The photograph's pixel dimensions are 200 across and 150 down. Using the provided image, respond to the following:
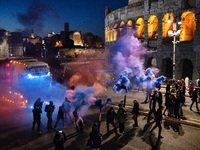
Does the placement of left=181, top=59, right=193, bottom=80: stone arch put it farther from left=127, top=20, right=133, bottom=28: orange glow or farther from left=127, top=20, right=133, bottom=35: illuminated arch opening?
left=127, top=20, right=133, bottom=28: orange glow

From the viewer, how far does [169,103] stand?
10.5 metres

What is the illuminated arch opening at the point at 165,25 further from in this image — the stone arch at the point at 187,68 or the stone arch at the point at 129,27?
the stone arch at the point at 129,27

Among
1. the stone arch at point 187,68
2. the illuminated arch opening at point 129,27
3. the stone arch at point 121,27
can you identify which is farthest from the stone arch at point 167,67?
the stone arch at point 121,27

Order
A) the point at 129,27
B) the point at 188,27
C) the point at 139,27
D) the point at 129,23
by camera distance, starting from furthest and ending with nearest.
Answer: the point at 129,23 < the point at 129,27 < the point at 139,27 < the point at 188,27

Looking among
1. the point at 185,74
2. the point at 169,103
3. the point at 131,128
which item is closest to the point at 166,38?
the point at 185,74

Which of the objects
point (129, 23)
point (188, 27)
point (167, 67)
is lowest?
point (167, 67)

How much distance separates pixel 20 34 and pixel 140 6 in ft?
130

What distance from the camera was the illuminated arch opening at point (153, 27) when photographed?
25406 millimetres

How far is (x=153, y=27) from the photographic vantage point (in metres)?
26.1

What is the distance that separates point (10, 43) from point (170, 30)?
4540 cm

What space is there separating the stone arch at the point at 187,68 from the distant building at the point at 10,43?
45.6 meters

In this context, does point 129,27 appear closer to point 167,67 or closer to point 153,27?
point 153,27

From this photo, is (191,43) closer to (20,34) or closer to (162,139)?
(162,139)

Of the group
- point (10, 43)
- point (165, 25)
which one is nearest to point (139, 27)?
point (165, 25)
